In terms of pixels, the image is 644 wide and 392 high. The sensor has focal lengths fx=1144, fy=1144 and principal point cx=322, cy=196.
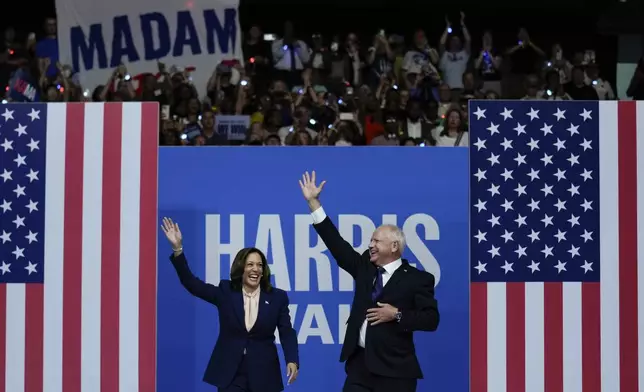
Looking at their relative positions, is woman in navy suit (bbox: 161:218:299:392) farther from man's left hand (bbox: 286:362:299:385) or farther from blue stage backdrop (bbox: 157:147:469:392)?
blue stage backdrop (bbox: 157:147:469:392)

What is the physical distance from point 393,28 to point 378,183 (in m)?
7.54

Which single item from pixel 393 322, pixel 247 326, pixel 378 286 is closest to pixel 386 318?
pixel 393 322

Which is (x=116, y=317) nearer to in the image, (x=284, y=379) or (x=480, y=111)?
(x=284, y=379)

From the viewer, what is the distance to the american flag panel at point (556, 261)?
8.30 meters

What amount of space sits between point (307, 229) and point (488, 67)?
Result: 6.14m

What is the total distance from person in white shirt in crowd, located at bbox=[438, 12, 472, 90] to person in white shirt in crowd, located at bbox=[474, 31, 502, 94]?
174 mm

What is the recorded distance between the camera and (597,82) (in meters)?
13.8

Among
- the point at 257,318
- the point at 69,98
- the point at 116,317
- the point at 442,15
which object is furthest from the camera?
the point at 442,15

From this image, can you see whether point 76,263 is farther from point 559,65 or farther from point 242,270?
point 559,65

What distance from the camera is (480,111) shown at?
838 cm

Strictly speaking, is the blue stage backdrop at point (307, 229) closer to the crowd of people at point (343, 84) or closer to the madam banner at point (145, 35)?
the crowd of people at point (343, 84)

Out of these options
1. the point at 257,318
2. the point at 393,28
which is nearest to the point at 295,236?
the point at 257,318

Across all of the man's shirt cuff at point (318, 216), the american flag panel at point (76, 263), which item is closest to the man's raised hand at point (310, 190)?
the man's shirt cuff at point (318, 216)

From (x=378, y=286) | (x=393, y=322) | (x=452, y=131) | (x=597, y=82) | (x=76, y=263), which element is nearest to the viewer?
(x=393, y=322)
